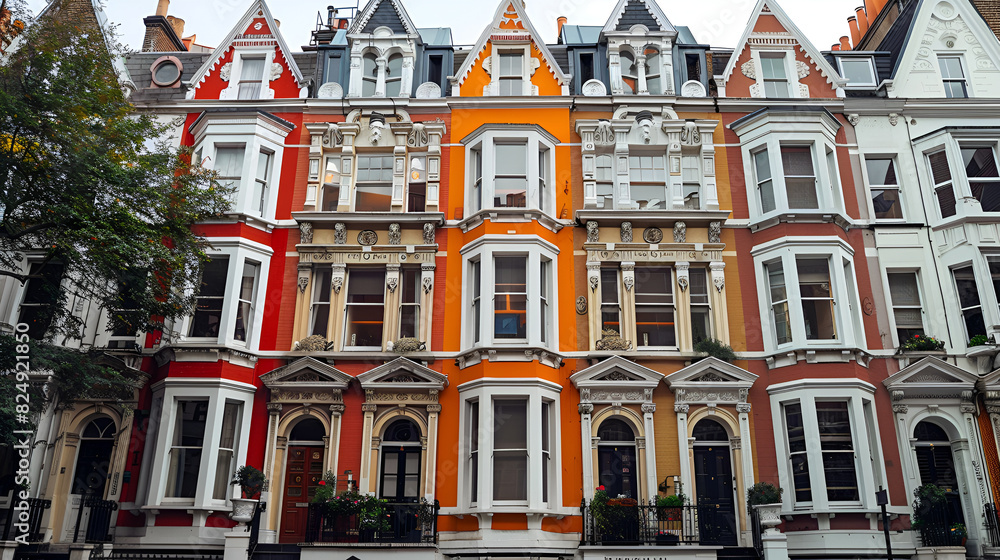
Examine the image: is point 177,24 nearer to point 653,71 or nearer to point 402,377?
point 653,71

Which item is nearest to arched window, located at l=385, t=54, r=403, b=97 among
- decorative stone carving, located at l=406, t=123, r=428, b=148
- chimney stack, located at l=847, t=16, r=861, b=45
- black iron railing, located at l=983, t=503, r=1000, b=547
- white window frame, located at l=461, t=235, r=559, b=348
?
decorative stone carving, located at l=406, t=123, r=428, b=148

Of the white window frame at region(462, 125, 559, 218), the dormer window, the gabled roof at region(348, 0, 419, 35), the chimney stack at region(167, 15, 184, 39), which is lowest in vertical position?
the white window frame at region(462, 125, 559, 218)

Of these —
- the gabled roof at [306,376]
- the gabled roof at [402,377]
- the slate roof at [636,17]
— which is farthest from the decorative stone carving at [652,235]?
the gabled roof at [306,376]

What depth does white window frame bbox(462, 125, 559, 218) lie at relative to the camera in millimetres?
20797

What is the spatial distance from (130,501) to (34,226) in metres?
7.07

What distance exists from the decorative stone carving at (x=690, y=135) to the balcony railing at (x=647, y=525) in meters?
10.2

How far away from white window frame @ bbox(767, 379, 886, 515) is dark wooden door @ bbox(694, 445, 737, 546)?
125 centimetres

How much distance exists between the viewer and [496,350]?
19.0 metres

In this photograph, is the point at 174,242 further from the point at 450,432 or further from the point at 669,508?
the point at 669,508

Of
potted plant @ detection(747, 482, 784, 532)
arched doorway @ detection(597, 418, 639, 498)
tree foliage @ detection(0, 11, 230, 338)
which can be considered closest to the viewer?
tree foliage @ detection(0, 11, 230, 338)

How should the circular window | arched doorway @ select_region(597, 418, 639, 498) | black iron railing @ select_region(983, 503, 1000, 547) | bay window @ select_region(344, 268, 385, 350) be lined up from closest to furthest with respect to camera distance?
1. black iron railing @ select_region(983, 503, 1000, 547)
2. arched doorway @ select_region(597, 418, 639, 498)
3. bay window @ select_region(344, 268, 385, 350)
4. the circular window

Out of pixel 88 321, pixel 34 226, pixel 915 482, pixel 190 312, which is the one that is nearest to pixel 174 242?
pixel 190 312

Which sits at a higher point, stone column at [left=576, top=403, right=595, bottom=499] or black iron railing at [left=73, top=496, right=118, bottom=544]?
stone column at [left=576, top=403, right=595, bottom=499]

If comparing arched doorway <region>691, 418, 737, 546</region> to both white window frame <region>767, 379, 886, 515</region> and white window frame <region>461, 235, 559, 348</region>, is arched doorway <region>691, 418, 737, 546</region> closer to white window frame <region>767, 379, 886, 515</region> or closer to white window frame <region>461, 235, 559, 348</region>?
white window frame <region>767, 379, 886, 515</region>
